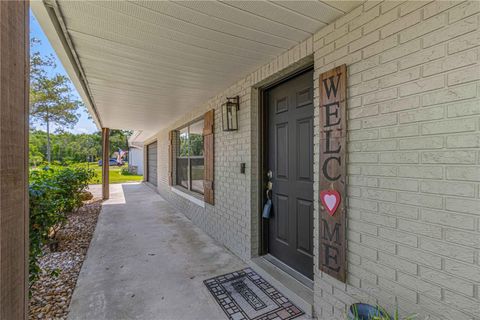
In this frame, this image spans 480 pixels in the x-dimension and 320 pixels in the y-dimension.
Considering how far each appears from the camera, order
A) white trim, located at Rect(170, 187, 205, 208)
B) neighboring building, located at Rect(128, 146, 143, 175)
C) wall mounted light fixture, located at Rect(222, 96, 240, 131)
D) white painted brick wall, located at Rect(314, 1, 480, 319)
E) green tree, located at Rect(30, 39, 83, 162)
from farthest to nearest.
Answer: neighboring building, located at Rect(128, 146, 143, 175) → green tree, located at Rect(30, 39, 83, 162) → white trim, located at Rect(170, 187, 205, 208) → wall mounted light fixture, located at Rect(222, 96, 240, 131) → white painted brick wall, located at Rect(314, 1, 480, 319)

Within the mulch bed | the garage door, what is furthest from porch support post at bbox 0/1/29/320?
the garage door

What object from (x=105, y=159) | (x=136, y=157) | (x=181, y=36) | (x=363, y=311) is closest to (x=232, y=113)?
(x=181, y=36)

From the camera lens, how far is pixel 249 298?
7.50ft

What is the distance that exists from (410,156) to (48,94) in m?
14.7

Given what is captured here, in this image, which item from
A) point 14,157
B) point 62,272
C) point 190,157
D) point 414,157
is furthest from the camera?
point 190,157

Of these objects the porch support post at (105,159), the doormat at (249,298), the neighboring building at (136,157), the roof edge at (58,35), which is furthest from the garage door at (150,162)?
the doormat at (249,298)

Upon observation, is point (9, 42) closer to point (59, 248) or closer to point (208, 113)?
point (208, 113)

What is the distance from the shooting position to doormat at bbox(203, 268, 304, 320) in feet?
6.75

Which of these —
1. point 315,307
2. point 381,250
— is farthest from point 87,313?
point 381,250

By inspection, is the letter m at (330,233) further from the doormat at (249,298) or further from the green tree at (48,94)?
the green tree at (48,94)

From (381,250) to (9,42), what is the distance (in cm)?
199

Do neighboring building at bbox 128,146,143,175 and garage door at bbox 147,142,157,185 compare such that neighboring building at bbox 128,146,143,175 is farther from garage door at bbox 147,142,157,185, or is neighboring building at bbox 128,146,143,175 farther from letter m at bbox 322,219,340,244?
letter m at bbox 322,219,340,244

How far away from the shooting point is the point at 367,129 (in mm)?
1616

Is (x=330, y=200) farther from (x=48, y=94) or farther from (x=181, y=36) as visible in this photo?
(x=48, y=94)
